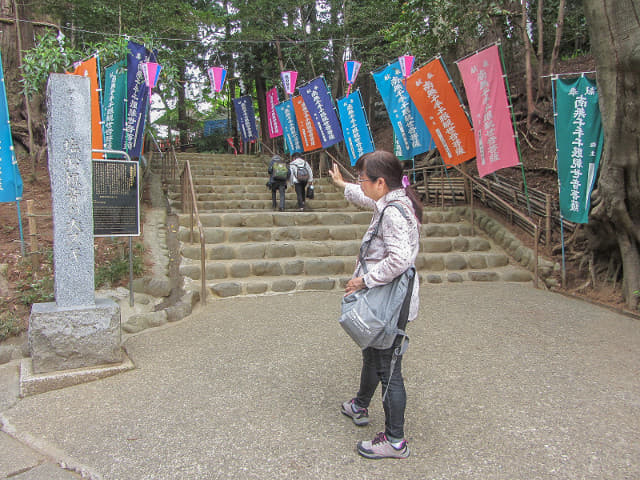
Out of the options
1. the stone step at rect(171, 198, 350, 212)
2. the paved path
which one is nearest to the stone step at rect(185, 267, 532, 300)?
the paved path

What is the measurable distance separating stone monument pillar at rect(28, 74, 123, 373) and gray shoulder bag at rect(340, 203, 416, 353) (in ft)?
7.90

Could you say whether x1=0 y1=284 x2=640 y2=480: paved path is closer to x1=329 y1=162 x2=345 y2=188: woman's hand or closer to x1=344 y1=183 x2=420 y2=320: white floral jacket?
x1=344 y1=183 x2=420 y2=320: white floral jacket

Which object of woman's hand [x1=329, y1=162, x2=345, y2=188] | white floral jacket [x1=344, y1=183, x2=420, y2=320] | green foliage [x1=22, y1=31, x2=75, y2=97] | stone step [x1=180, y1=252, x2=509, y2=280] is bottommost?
stone step [x1=180, y1=252, x2=509, y2=280]

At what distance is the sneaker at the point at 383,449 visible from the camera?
2428 millimetres

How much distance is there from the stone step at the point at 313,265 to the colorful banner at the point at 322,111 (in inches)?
178

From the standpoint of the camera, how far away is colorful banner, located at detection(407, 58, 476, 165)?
25.9 feet

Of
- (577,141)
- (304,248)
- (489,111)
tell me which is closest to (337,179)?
(304,248)

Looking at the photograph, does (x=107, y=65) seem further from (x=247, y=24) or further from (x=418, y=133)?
(x=247, y=24)

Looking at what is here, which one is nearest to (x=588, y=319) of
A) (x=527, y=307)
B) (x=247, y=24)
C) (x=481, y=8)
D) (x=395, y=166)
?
Answer: (x=527, y=307)

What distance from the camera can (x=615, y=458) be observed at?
2.44m

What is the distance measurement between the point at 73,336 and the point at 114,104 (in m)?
6.09

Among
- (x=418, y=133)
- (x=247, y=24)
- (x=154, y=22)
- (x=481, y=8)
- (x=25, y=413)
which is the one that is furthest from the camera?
(x=247, y=24)

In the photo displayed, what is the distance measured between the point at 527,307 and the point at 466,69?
13.7 feet

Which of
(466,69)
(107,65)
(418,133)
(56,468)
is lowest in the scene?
(56,468)
